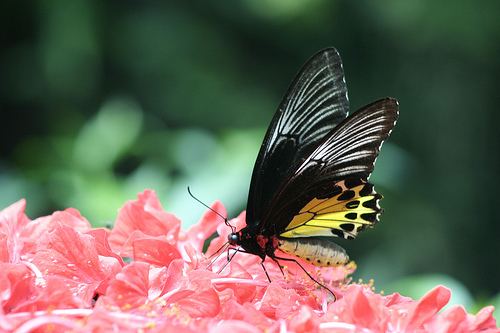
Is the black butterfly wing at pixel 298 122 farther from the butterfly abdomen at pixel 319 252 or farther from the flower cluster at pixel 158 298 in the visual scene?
the flower cluster at pixel 158 298

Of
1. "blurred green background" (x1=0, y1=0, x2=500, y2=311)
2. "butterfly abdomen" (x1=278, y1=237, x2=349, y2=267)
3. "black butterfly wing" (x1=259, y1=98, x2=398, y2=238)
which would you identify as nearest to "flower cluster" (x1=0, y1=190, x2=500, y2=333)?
"butterfly abdomen" (x1=278, y1=237, x2=349, y2=267)

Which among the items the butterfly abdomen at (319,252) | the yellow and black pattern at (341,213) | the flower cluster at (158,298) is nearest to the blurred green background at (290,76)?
the yellow and black pattern at (341,213)

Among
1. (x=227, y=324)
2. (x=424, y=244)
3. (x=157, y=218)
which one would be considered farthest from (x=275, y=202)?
(x=424, y=244)

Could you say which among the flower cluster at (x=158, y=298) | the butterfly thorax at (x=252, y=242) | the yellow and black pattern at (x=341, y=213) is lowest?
the flower cluster at (x=158, y=298)

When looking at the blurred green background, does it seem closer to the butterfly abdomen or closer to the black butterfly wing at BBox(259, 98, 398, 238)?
the black butterfly wing at BBox(259, 98, 398, 238)

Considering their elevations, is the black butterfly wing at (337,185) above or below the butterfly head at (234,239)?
above

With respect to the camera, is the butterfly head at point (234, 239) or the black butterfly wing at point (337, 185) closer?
the black butterfly wing at point (337, 185)

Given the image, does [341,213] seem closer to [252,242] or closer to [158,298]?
[252,242]
